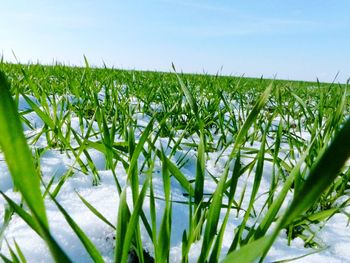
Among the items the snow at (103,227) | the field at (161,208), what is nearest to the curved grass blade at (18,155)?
the field at (161,208)

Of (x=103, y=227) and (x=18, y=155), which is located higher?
(x=18, y=155)

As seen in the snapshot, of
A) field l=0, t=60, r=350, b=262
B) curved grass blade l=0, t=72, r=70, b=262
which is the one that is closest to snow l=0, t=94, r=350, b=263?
field l=0, t=60, r=350, b=262

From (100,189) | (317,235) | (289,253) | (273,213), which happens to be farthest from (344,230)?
(100,189)

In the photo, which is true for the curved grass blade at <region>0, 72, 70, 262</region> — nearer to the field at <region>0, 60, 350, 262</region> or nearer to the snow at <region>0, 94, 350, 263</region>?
the field at <region>0, 60, 350, 262</region>

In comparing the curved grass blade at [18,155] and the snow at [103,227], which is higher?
the curved grass blade at [18,155]

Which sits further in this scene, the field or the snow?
the snow

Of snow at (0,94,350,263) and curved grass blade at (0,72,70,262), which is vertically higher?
curved grass blade at (0,72,70,262)

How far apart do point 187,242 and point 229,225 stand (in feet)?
1.05

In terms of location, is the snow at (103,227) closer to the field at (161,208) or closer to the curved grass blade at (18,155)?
the field at (161,208)

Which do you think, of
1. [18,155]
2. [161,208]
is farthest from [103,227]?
[18,155]

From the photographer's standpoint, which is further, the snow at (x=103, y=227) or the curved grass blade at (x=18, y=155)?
the snow at (x=103, y=227)

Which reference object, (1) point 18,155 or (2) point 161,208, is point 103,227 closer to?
(2) point 161,208

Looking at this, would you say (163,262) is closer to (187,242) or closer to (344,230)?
→ (187,242)

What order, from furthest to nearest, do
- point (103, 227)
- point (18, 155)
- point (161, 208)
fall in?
1. point (161, 208)
2. point (103, 227)
3. point (18, 155)
